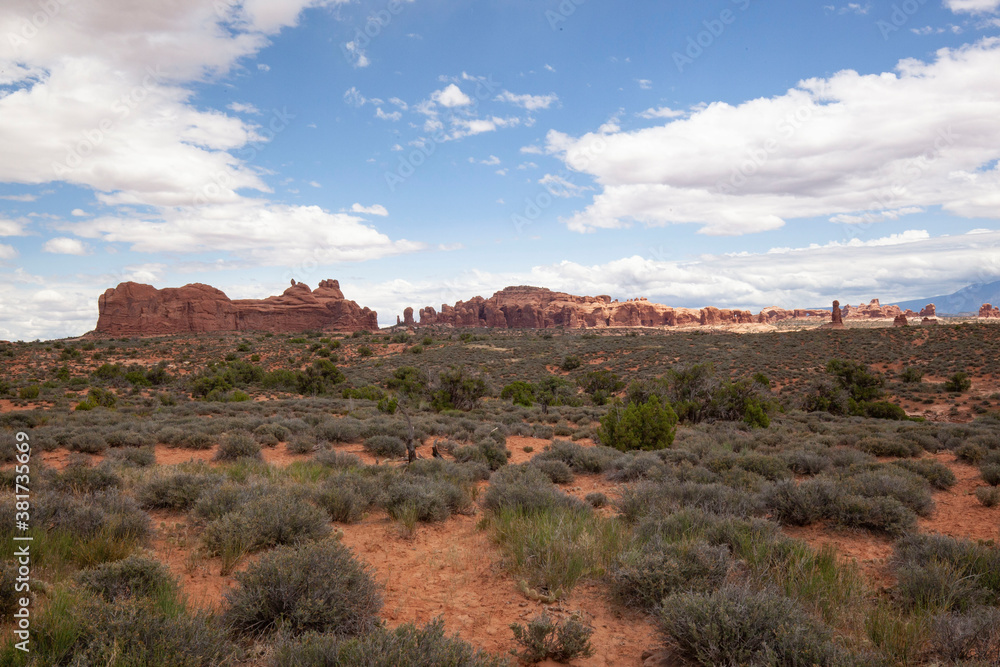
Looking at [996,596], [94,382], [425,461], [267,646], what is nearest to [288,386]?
[94,382]

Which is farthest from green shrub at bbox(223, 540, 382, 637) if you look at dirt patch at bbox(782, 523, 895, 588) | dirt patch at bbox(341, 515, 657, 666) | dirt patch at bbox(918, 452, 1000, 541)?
dirt patch at bbox(918, 452, 1000, 541)

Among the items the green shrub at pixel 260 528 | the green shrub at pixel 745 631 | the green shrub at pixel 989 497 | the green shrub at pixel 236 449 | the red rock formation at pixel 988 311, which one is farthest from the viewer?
the red rock formation at pixel 988 311

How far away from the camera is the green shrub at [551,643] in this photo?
3414 millimetres

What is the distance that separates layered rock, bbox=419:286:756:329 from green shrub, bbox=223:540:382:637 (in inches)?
4194

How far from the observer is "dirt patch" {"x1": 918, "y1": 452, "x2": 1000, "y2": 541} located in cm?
618

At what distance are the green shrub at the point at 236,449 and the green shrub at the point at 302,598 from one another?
7043 millimetres

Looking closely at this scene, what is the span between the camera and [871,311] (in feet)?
431

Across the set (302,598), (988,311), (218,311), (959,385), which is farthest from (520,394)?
(988,311)

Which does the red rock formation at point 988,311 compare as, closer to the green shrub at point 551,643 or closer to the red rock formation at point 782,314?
the red rock formation at point 782,314

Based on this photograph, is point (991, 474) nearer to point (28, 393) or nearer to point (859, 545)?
point (859, 545)

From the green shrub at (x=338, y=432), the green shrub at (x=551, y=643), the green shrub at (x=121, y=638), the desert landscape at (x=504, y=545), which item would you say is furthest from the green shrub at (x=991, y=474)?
the green shrub at (x=338, y=432)

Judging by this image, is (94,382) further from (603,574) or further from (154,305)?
(154,305)

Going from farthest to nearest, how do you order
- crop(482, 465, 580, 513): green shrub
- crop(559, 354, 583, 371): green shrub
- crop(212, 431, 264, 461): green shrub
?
crop(559, 354, 583, 371): green shrub, crop(212, 431, 264, 461): green shrub, crop(482, 465, 580, 513): green shrub

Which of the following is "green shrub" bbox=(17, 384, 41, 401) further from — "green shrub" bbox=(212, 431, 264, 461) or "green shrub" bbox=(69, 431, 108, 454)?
"green shrub" bbox=(212, 431, 264, 461)
